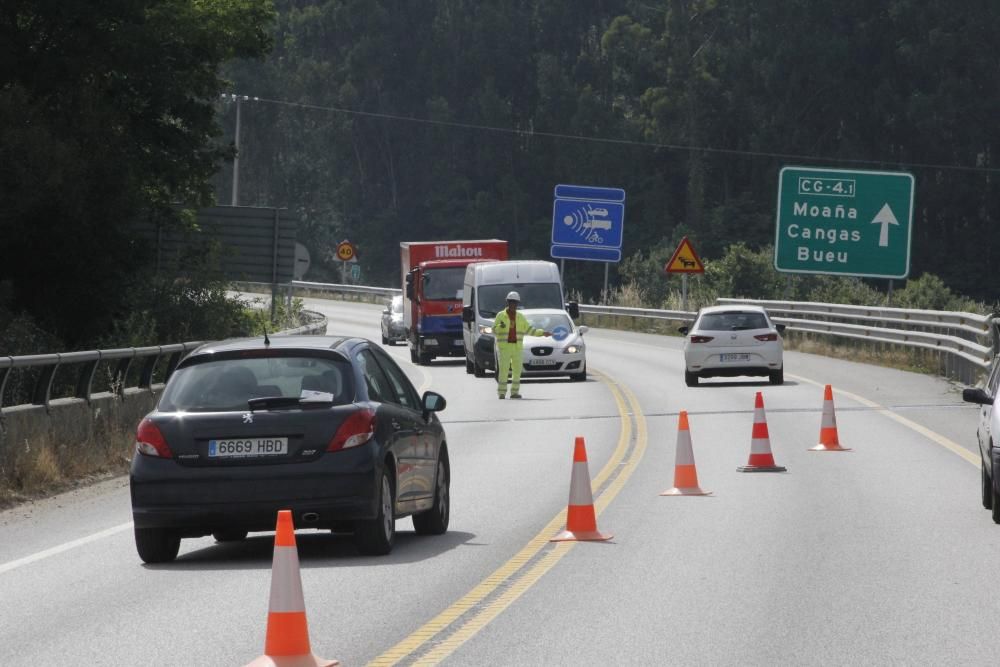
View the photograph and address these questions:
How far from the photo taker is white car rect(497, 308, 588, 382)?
34.8 m

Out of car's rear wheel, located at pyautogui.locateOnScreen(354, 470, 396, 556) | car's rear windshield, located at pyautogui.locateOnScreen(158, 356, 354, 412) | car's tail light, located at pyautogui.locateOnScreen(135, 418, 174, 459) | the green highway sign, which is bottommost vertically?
car's rear wheel, located at pyautogui.locateOnScreen(354, 470, 396, 556)

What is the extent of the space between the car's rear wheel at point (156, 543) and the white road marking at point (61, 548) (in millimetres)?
719

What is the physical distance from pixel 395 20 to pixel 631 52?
14.0 meters

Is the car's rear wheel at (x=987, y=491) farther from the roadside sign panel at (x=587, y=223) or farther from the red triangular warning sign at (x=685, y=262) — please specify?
the roadside sign panel at (x=587, y=223)

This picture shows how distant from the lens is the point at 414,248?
45.5m

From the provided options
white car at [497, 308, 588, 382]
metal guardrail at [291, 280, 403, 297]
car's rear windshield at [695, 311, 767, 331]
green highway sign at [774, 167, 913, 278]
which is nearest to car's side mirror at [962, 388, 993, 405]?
car's rear windshield at [695, 311, 767, 331]

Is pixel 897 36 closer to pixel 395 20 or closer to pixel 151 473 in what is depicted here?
pixel 395 20

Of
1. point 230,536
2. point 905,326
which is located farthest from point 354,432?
point 905,326

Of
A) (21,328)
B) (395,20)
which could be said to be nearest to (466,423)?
(21,328)

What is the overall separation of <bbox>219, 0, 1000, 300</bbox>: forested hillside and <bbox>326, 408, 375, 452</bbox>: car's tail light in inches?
2848

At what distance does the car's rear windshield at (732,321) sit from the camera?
107 feet

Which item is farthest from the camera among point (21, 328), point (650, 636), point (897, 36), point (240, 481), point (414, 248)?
point (897, 36)

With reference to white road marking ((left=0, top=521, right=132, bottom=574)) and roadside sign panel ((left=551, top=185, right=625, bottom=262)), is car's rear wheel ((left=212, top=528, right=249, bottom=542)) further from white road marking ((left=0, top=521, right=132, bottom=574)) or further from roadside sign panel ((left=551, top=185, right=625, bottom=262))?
roadside sign panel ((left=551, top=185, right=625, bottom=262))

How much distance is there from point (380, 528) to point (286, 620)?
445 centimetres
